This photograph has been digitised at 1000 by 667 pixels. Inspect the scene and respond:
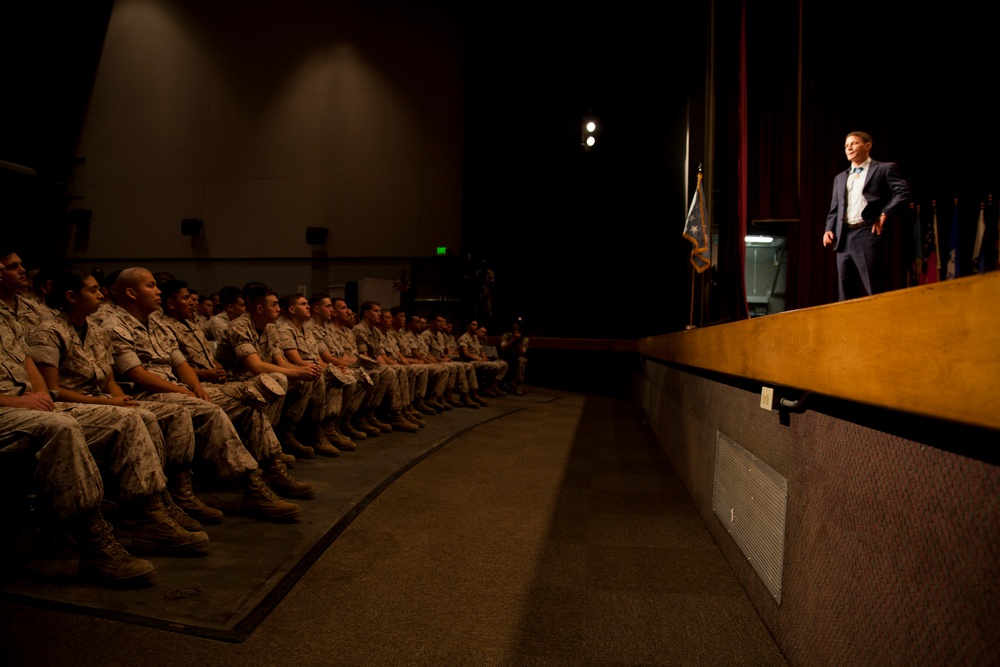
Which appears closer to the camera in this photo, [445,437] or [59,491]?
[59,491]

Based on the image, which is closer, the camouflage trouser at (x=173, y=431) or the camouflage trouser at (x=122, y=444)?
the camouflage trouser at (x=122, y=444)

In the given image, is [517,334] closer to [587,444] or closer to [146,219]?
[587,444]

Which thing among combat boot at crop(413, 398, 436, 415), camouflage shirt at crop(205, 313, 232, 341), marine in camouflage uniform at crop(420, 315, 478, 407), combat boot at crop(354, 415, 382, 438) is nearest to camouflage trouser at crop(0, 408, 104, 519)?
camouflage shirt at crop(205, 313, 232, 341)

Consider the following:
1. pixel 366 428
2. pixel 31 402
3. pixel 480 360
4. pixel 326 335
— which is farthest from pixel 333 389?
pixel 480 360

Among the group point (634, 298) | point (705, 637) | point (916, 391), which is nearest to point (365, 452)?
point (705, 637)

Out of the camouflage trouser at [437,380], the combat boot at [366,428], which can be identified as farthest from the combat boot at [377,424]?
the camouflage trouser at [437,380]

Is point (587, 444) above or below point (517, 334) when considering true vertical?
below

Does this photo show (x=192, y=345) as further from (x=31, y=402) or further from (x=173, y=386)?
(x=31, y=402)

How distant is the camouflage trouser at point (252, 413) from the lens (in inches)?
101

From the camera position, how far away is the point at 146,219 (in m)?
10.5

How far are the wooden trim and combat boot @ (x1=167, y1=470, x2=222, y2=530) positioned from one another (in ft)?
6.56

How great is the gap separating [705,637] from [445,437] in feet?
9.87

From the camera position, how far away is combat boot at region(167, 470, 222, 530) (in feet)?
7.25

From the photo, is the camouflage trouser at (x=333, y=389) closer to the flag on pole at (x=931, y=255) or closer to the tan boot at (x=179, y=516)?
the tan boot at (x=179, y=516)
